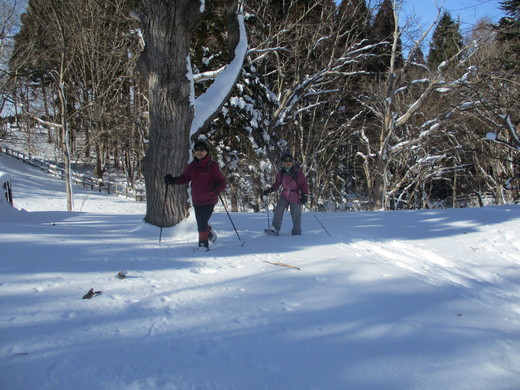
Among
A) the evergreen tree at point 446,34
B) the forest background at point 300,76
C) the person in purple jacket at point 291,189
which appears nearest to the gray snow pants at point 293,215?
the person in purple jacket at point 291,189

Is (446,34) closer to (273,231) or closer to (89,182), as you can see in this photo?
Result: (273,231)

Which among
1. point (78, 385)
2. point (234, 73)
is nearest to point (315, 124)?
point (234, 73)

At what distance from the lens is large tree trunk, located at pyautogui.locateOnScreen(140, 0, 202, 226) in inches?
209

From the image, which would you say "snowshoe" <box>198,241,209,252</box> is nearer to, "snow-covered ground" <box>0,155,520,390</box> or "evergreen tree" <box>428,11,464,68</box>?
"snow-covered ground" <box>0,155,520,390</box>

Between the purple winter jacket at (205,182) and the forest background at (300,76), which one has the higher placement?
the forest background at (300,76)

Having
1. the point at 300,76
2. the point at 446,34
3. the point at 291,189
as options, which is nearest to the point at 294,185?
the point at 291,189

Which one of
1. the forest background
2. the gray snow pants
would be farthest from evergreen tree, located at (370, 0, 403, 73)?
the gray snow pants

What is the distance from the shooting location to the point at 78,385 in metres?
1.69

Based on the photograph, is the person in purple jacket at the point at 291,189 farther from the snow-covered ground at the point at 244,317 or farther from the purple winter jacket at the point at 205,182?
the purple winter jacket at the point at 205,182

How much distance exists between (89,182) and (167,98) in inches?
1079

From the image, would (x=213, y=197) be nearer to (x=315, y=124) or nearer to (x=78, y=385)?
(x=78, y=385)

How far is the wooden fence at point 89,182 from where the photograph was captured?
25969 mm

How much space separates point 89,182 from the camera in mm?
29438

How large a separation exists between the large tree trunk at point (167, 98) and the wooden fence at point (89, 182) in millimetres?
20802
